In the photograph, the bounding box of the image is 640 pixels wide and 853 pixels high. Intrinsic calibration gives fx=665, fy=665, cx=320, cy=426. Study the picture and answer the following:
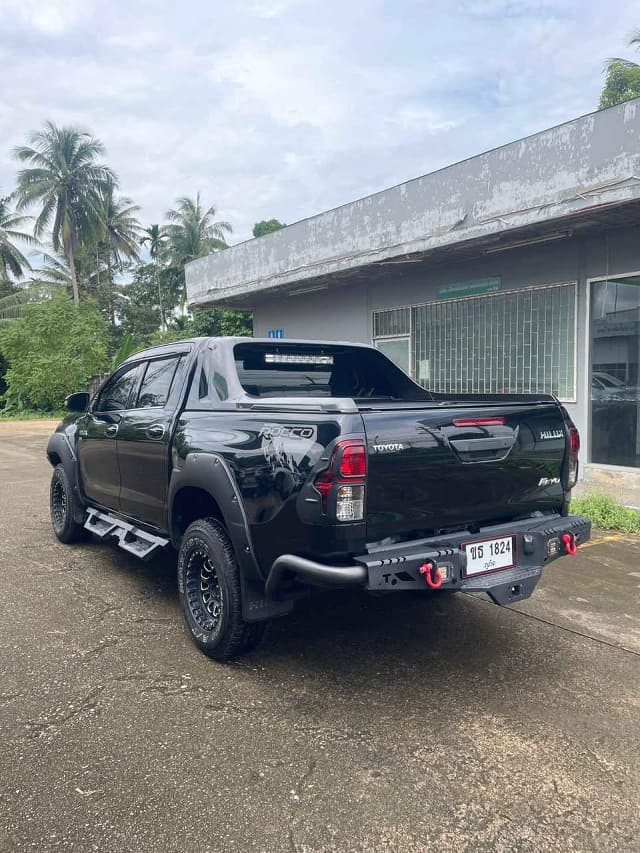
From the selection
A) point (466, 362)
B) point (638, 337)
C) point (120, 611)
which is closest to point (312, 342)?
point (120, 611)

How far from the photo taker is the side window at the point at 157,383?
4.57m

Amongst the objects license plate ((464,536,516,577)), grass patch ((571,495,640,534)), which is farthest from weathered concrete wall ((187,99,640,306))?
license plate ((464,536,516,577))

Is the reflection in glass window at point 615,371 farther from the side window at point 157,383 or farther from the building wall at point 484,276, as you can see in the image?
the side window at point 157,383

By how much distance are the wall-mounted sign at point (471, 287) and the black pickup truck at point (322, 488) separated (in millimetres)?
4736

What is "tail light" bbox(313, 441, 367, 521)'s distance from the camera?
2.88 meters

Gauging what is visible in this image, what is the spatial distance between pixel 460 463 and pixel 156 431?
6.82 feet

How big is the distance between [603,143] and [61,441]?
6.34 metres

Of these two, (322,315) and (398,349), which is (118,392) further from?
(322,315)

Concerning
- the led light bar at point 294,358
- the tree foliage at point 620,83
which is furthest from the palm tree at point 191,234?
the led light bar at point 294,358

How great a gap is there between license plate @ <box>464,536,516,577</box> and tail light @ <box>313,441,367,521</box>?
65cm

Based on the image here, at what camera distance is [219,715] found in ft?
10.1

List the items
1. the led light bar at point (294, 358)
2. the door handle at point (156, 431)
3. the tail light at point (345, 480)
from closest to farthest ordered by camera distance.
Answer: the tail light at point (345, 480)
the door handle at point (156, 431)
the led light bar at point (294, 358)

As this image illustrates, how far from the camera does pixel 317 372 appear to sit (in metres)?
4.68

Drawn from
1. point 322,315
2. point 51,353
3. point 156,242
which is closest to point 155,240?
point 156,242
